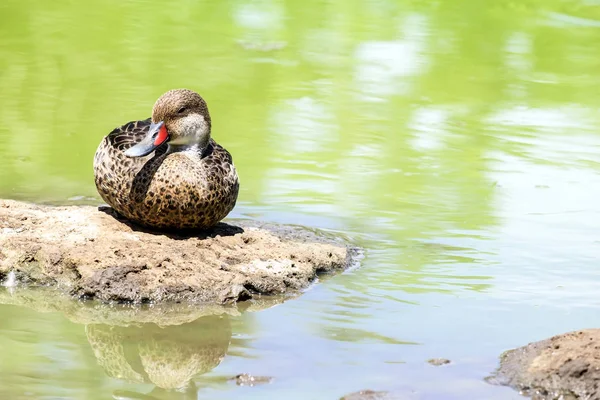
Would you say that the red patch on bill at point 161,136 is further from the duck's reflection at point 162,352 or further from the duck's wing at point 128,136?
the duck's reflection at point 162,352

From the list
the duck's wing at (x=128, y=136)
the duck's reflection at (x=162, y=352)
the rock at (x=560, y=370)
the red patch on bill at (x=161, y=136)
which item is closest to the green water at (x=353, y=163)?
the duck's reflection at (x=162, y=352)

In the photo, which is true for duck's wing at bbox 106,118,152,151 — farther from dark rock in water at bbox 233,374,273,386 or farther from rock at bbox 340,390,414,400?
rock at bbox 340,390,414,400

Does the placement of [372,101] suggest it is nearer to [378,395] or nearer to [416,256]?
[416,256]

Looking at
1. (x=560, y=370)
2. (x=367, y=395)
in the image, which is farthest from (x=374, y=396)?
(x=560, y=370)

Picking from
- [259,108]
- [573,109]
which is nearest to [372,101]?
[259,108]

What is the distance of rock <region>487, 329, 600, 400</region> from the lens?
181 inches

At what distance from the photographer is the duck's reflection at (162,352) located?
15.9 ft

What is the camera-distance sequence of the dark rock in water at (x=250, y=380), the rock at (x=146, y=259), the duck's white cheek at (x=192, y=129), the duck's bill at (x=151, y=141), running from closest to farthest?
the dark rock in water at (x=250, y=380)
the rock at (x=146, y=259)
the duck's bill at (x=151, y=141)
the duck's white cheek at (x=192, y=129)

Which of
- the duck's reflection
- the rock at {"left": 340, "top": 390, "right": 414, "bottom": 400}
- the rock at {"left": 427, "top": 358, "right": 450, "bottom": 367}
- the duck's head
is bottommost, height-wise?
the duck's reflection

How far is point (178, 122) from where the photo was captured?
6.55 meters

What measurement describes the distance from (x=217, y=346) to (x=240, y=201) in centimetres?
259

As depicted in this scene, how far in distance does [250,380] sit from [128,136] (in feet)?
7.73

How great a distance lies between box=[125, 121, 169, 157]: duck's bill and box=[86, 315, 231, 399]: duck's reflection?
121cm

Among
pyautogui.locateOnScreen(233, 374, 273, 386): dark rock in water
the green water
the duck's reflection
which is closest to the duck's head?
the green water
